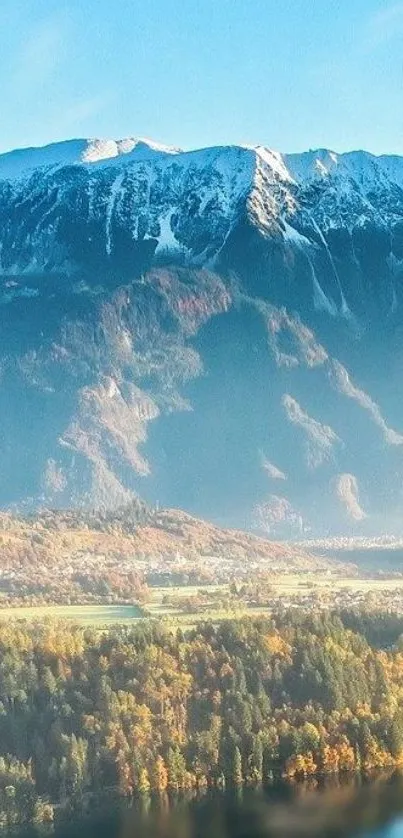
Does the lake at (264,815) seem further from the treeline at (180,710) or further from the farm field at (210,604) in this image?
the farm field at (210,604)

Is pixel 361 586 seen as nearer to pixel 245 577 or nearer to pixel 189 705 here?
pixel 245 577

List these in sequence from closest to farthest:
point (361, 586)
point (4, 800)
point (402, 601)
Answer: point (4, 800) < point (402, 601) < point (361, 586)

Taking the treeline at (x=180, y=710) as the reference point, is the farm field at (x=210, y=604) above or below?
above

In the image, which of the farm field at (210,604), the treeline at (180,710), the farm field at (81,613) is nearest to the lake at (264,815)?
the treeline at (180,710)

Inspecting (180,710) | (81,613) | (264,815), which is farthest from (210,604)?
(264,815)

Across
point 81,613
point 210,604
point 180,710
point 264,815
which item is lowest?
point 264,815

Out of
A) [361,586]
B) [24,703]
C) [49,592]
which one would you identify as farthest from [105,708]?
[361,586]

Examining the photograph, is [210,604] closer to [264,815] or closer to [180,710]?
[180,710]
